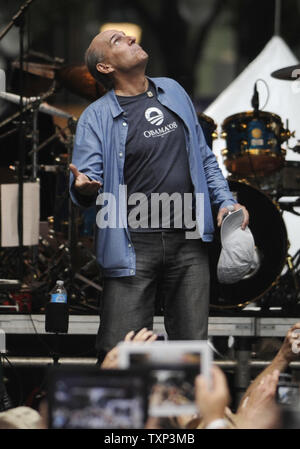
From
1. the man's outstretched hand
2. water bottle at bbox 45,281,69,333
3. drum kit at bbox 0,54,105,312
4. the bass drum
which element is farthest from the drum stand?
the man's outstretched hand

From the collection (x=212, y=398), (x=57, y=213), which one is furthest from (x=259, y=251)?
(x=212, y=398)

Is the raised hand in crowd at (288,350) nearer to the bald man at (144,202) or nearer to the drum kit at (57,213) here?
the bald man at (144,202)

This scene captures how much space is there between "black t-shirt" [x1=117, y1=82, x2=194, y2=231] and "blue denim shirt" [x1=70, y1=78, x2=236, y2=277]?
4 centimetres

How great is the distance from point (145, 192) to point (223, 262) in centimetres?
48

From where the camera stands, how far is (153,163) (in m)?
4.12

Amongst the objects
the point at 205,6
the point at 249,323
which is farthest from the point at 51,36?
the point at 249,323

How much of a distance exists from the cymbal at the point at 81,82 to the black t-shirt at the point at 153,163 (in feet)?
9.64

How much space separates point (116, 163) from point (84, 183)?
1.36ft

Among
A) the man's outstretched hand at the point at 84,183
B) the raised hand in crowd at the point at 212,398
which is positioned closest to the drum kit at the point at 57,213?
the man's outstretched hand at the point at 84,183

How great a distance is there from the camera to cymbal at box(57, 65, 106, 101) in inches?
282

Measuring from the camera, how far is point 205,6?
1268 centimetres

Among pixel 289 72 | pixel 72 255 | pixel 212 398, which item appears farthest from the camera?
pixel 289 72

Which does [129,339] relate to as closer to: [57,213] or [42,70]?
[57,213]
